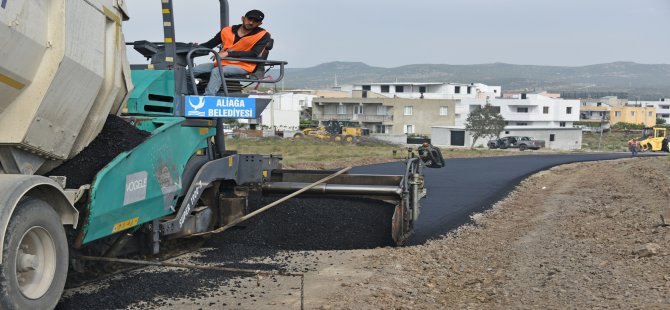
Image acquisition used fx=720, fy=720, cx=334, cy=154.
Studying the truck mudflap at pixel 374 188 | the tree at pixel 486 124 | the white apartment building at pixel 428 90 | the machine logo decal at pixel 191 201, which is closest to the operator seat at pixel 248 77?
the machine logo decal at pixel 191 201

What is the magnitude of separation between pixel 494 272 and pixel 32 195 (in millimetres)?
4740

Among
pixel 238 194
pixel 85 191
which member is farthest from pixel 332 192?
pixel 85 191

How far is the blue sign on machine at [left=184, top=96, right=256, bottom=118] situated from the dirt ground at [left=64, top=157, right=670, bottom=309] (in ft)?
5.06

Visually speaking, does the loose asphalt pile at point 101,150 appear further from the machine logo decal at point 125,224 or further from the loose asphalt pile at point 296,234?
the loose asphalt pile at point 296,234

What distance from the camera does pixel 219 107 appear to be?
6.82 meters

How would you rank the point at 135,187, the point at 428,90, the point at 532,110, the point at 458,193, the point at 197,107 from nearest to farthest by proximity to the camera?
1. the point at 135,187
2. the point at 197,107
3. the point at 458,193
4. the point at 532,110
5. the point at 428,90

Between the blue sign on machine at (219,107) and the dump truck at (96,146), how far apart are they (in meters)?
0.01

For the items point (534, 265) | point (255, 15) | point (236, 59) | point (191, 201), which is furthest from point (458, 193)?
point (191, 201)

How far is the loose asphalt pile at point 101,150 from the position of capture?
5.12 meters

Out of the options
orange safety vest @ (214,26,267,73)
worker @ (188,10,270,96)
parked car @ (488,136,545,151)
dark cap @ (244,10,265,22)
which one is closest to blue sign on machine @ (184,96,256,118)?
worker @ (188,10,270,96)

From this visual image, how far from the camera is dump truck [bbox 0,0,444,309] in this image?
4453 mm

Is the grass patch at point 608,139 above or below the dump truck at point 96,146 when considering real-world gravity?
below

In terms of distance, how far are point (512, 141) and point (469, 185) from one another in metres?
42.4

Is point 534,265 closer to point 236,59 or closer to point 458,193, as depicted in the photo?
point 236,59
